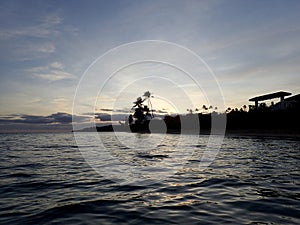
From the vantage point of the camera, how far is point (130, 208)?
623 centimetres

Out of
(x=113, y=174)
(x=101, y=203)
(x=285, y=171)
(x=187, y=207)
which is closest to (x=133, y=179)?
(x=113, y=174)

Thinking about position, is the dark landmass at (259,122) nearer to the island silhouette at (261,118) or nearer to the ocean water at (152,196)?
the island silhouette at (261,118)

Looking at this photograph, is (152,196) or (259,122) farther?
(259,122)

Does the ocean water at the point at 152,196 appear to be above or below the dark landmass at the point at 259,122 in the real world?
below

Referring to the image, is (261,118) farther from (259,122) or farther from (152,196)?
(152,196)

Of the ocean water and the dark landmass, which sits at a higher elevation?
the dark landmass

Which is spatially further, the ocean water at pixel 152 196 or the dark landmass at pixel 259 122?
the dark landmass at pixel 259 122

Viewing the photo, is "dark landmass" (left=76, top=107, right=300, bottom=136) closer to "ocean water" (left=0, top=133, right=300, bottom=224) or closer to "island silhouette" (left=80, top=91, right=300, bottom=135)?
"island silhouette" (left=80, top=91, right=300, bottom=135)

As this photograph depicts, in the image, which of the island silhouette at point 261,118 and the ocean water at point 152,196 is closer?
the ocean water at point 152,196

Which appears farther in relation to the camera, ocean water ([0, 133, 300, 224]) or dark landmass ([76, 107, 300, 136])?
dark landmass ([76, 107, 300, 136])

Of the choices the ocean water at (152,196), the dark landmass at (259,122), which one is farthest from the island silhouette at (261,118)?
the ocean water at (152,196)

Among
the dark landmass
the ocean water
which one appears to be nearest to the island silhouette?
the dark landmass

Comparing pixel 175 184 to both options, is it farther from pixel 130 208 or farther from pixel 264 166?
pixel 264 166

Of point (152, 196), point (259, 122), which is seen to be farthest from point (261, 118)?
point (152, 196)
